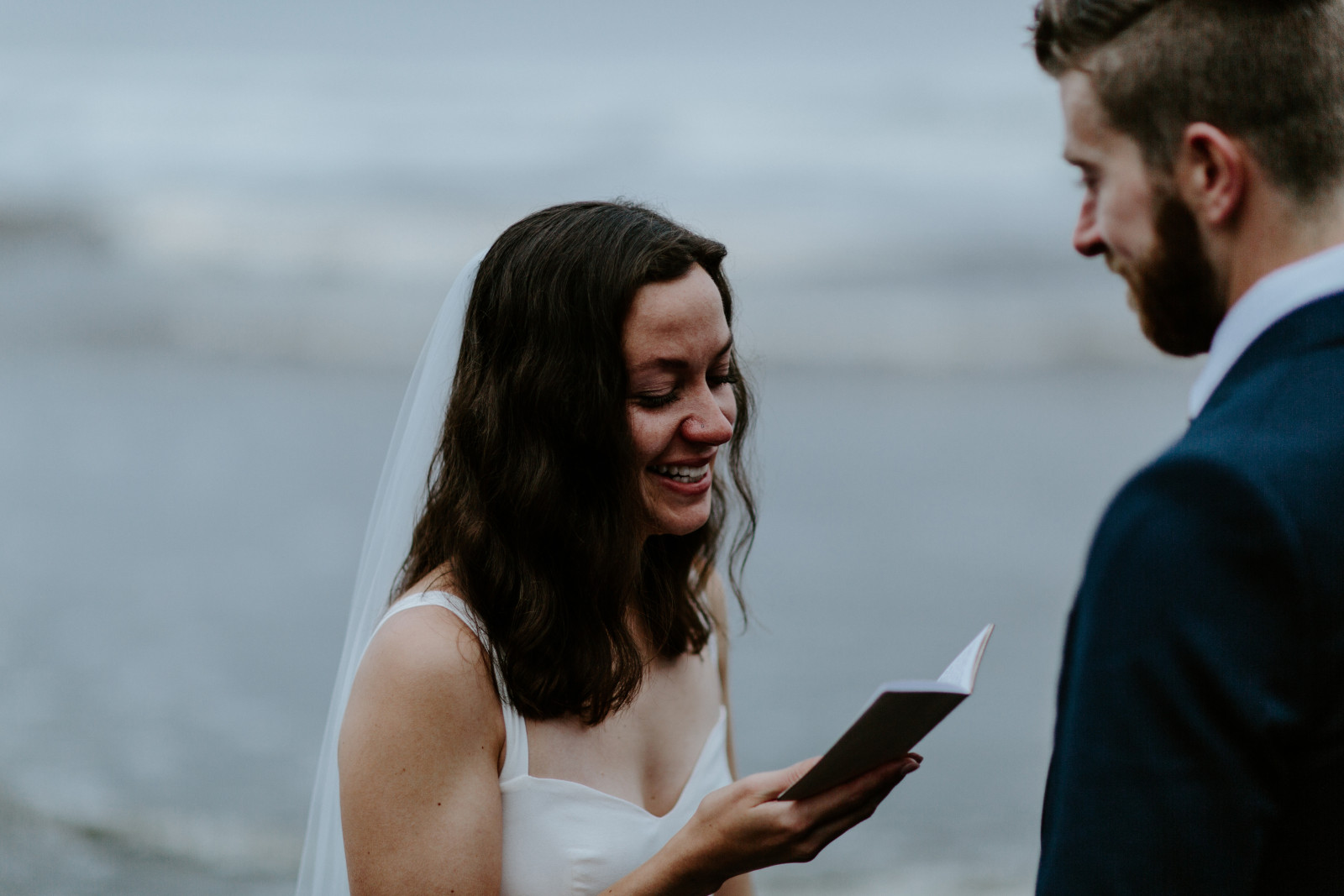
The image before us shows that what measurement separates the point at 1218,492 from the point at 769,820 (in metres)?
1.04

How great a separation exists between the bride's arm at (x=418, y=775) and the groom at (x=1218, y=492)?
114 centimetres

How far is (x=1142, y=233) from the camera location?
143 centimetres

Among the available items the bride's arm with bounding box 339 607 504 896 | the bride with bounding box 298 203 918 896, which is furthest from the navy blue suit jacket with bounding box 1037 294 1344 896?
the bride's arm with bounding box 339 607 504 896

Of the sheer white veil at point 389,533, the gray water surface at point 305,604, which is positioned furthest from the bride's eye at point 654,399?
the gray water surface at point 305,604

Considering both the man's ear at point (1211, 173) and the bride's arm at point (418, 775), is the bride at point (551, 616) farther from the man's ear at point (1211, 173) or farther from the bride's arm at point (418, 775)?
the man's ear at point (1211, 173)

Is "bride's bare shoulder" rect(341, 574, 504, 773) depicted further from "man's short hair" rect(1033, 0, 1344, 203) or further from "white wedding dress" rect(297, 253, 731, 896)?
"man's short hair" rect(1033, 0, 1344, 203)

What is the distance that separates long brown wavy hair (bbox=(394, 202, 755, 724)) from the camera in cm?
237

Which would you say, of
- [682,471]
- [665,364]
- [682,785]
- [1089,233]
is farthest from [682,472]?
[1089,233]

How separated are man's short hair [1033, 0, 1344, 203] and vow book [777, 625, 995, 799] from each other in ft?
2.34

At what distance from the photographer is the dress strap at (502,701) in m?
2.29

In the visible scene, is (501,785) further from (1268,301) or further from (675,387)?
(1268,301)

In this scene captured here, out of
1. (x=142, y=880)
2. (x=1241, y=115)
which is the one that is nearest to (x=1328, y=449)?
(x=1241, y=115)

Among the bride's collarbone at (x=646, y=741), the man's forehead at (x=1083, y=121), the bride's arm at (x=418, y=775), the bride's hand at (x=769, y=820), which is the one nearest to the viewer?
the man's forehead at (x=1083, y=121)

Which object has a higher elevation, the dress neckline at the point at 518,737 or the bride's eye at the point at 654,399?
the bride's eye at the point at 654,399
